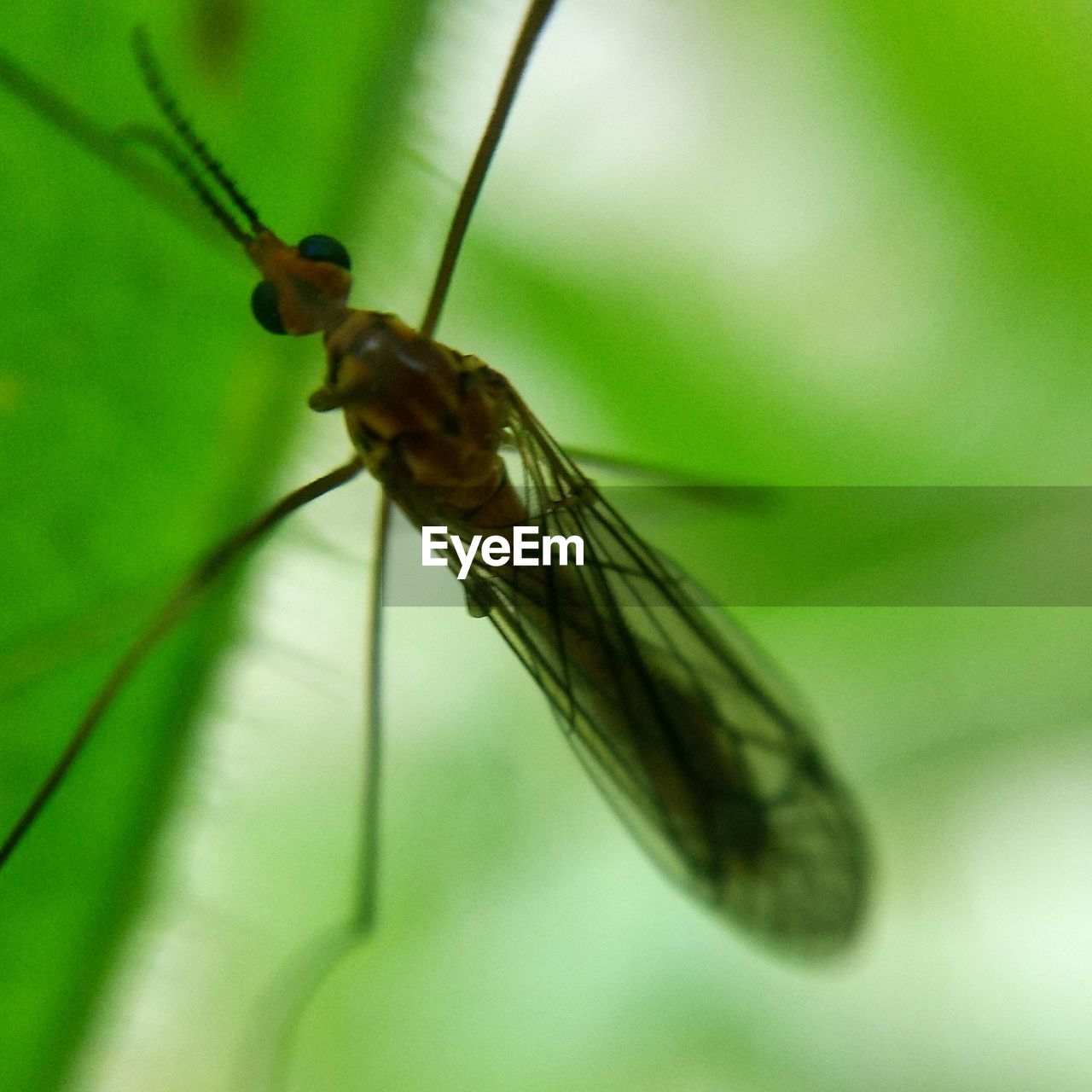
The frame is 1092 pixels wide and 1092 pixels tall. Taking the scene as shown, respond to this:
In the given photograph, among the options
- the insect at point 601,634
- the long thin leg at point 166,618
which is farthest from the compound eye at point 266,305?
the long thin leg at point 166,618

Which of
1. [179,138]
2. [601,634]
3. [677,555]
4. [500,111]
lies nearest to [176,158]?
[179,138]

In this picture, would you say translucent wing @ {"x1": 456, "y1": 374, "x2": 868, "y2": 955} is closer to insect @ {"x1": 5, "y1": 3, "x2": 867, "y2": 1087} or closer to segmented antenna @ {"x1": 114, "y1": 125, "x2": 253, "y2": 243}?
insect @ {"x1": 5, "y1": 3, "x2": 867, "y2": 1087}

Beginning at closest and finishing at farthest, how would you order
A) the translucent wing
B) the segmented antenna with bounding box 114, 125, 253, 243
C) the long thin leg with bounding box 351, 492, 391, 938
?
the segmented antenna with bounding box 114, 125, 253, 243
the translucent wing
the long thin leg with bounding box 351, 492, 391, 938

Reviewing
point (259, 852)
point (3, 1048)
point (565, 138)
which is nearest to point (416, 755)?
point (259, 852)

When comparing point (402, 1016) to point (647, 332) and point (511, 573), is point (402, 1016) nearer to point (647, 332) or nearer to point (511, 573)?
point (511, 573)

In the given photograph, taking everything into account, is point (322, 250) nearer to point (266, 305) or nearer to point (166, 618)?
point (266, 305)

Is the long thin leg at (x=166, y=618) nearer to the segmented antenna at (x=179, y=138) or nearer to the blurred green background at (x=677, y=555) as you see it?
the blurred green background at (x=677, y=555)

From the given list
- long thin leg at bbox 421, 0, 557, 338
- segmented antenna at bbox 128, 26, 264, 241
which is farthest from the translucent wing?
segmented antenna at bbox 128, 26, 264, 241
